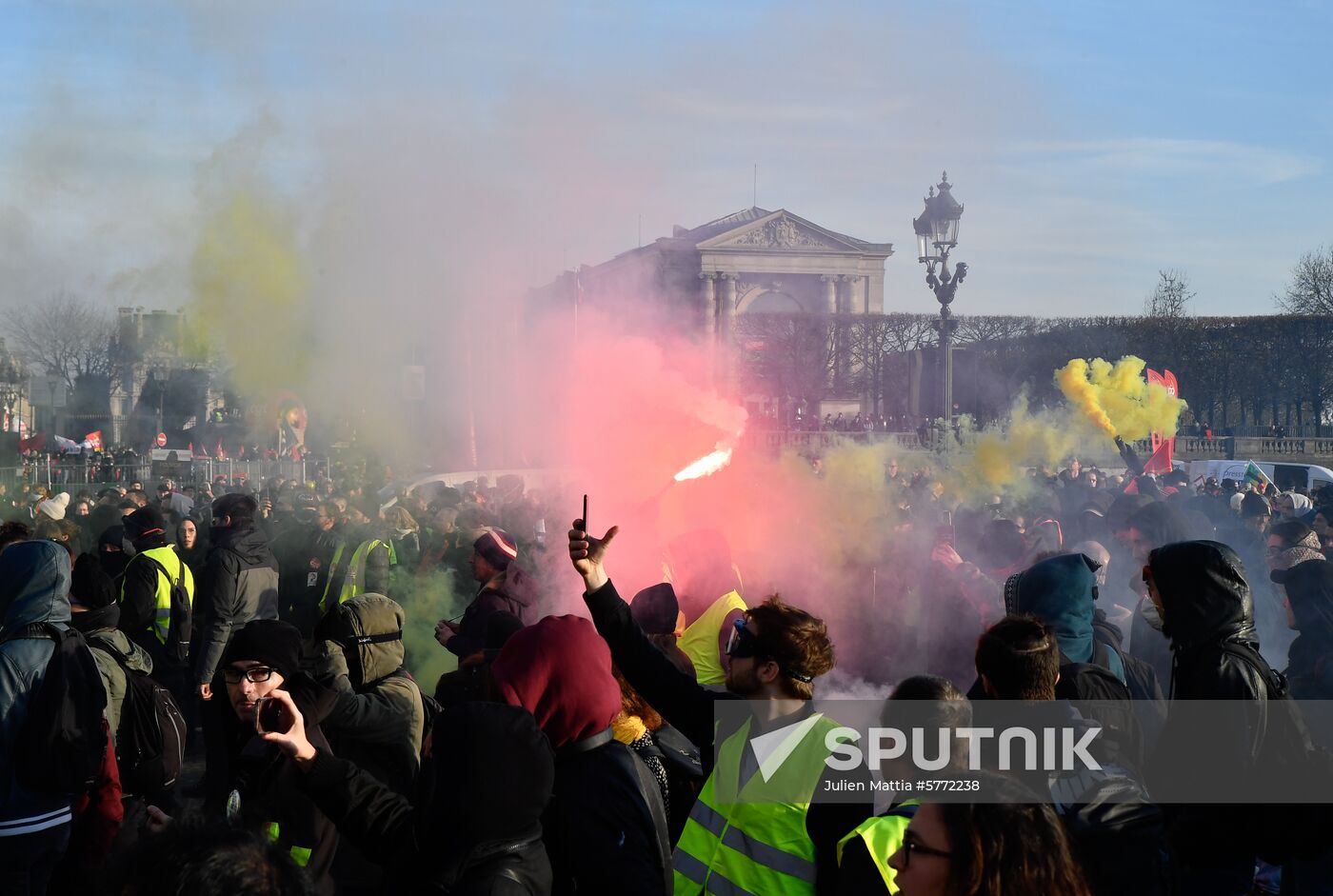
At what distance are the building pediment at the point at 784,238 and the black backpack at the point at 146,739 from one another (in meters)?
75.7

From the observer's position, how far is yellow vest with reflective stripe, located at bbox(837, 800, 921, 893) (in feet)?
8.38

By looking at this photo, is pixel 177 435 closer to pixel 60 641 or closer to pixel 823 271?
pixel 60 641

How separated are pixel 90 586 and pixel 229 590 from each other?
2.44 metres

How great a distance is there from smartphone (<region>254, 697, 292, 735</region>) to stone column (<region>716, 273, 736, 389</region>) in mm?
26939

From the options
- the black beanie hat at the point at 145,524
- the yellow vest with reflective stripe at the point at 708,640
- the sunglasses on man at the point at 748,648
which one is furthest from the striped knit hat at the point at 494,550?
the sunglasses on man at the point at 748,648

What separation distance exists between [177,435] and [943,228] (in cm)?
2509

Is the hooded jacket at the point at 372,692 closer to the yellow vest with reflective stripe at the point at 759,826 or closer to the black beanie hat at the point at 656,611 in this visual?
the black beanie hat at the point at 656,611

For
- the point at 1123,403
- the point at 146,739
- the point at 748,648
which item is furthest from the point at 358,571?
the point at 1123,403

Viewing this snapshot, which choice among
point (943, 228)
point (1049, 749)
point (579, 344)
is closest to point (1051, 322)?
point (943, 228)

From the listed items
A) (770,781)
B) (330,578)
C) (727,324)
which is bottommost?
(330,578)

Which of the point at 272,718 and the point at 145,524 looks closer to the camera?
the point at 272,718

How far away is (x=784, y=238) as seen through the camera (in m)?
82.2

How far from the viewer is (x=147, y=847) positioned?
212cm

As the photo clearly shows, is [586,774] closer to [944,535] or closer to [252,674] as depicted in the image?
[252,674]
